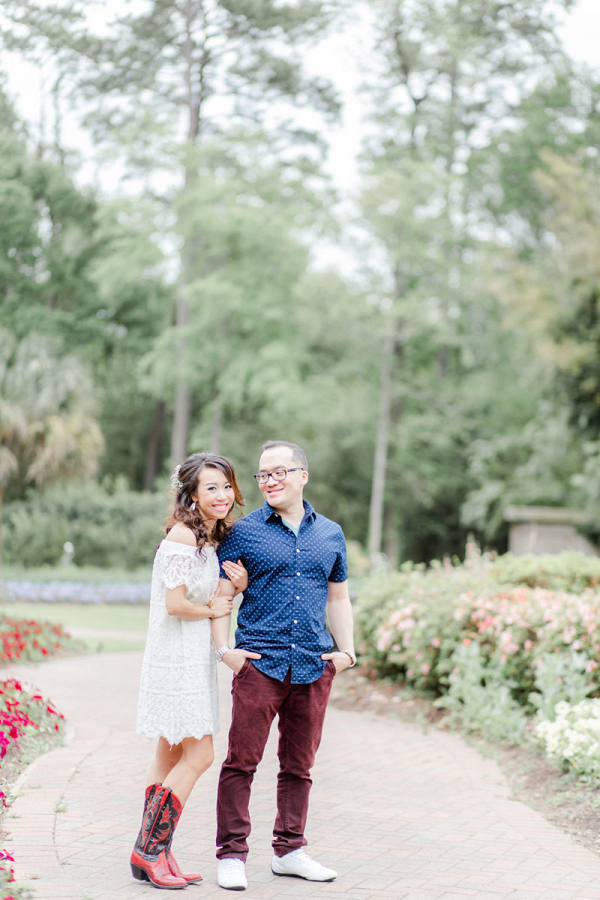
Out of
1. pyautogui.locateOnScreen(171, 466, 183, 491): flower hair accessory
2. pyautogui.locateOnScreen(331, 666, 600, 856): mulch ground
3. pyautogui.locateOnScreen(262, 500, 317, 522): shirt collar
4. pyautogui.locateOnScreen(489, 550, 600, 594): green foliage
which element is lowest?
pyautogui.locateOnScreen(331, 666, 600, 856): mulch ground

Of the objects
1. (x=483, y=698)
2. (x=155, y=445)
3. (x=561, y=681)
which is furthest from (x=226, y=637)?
(x=155, y=445)

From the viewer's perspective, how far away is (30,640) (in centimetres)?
984

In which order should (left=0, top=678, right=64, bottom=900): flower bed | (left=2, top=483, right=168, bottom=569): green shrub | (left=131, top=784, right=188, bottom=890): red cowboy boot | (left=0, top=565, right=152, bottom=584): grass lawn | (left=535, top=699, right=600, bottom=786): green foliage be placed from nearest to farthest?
1. (left=131, top=784, right=188, bottom=890): red cowboy boot
2. (left=0, top=678, right=64, bottom=900): flower bed
3. (left=535, top=699, right=600, bottom=786): green foliage
4. (left=0, top=565, right=152, bottom=584): grass lawn
5. (left=2, top=483, right=168, bottom=569): green shrub

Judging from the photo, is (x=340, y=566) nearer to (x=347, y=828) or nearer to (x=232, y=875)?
(x=232, y=875)

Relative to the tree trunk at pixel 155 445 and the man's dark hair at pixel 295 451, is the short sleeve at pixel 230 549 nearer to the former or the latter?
the man's dark hair at pixel 295 451

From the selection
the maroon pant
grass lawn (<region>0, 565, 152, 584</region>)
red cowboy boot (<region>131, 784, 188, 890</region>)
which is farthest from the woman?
grass lawn (<region>0, 565, 152, 584</region>)

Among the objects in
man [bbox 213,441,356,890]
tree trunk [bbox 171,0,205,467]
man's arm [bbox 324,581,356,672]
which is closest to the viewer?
man [bbox 213,441,356,890]

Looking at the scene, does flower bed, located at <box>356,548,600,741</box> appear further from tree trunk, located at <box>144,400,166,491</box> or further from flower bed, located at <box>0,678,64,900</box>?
tree trunk, located at <box>144,400,166,491</box>

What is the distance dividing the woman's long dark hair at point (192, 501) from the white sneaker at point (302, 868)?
4.24 ft

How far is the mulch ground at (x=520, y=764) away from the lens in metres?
4.89

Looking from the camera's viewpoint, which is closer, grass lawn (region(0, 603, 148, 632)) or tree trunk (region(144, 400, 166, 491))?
grass lawn (region(0, 603, 148, 632))

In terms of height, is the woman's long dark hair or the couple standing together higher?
the woman's long dark hair

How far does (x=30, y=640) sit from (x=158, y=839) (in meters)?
6.60

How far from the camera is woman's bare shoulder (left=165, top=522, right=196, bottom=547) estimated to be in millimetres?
3709
